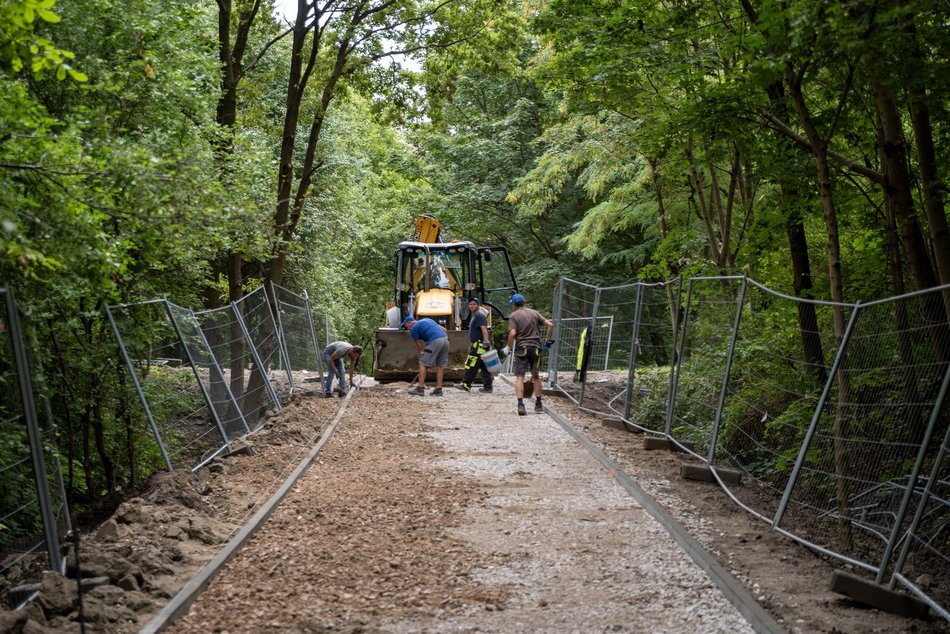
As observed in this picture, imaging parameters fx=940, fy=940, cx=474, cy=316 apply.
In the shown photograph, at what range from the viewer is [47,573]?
19.4 ft

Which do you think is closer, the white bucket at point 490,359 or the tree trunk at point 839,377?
the tree trunk at point 839,377

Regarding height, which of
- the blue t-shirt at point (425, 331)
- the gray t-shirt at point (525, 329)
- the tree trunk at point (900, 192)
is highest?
the tree trunk at point (900, 192)

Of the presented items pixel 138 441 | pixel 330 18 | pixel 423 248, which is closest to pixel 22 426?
pixel 138 441

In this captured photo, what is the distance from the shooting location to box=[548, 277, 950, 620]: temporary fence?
6.45 meters

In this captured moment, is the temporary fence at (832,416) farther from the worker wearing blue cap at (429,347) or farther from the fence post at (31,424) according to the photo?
the worker wearing blue cap at (429,347)

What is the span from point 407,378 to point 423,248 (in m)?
3.15

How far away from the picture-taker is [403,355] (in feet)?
69.4

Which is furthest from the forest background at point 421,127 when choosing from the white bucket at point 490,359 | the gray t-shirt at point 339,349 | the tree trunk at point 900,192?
the white bucket at point 490,359

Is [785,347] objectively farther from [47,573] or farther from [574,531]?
[47,573]

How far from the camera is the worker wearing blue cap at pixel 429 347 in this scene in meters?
18.5

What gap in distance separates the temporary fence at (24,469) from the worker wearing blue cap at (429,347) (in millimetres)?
9712

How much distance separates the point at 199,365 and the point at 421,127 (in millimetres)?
12206

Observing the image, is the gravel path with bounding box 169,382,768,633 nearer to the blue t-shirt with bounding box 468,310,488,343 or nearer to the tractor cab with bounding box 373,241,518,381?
the blue t-shirt with bounding box 468,310,488,343

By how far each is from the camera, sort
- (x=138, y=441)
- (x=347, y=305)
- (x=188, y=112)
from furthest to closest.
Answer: (x=347, y=305) → (x=188, y=112) → (x=138, y=441)
